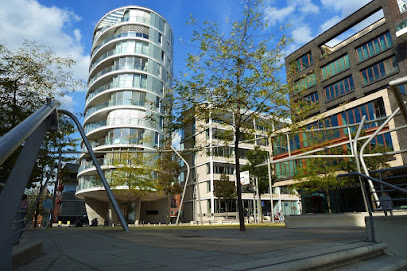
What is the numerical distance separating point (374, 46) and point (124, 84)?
117 ft

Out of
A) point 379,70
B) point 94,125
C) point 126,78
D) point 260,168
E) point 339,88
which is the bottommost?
point 260,168

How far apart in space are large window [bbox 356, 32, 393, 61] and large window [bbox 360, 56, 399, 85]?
61.8 inches

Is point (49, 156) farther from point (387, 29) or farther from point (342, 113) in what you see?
point (387, 29)

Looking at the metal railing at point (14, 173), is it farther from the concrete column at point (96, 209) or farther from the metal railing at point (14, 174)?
the concrete column at point (96, 209)

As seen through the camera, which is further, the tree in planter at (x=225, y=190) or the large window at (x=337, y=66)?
the tree in planter at (x=225, y=190)

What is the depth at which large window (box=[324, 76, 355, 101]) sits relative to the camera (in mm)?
37312

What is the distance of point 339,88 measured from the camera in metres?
38.7

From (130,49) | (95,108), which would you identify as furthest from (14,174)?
(130,49)

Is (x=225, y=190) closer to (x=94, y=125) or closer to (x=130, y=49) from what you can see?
(x=94, y=125)

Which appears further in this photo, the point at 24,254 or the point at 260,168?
the point at 260,168

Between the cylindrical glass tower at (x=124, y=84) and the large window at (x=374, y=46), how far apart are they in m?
28.5

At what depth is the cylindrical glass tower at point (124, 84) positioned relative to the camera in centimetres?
4041

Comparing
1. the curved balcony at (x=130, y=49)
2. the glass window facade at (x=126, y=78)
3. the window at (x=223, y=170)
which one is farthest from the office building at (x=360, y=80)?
the curved balcony at (x=130, y=49)

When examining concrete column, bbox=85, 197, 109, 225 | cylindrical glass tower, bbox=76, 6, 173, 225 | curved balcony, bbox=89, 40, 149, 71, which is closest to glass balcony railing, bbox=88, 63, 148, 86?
cylindrical glass tower, bbox=76, 6, 173, 225
